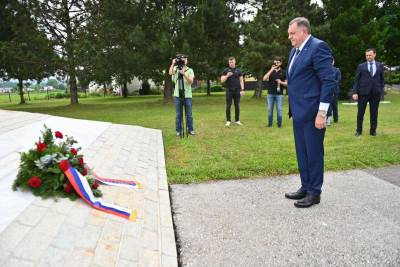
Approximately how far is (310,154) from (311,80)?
0.81m

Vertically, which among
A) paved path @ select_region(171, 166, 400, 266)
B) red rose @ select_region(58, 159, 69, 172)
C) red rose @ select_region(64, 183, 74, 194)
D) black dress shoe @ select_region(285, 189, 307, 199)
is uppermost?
red rose @ select_region(58, 159, 69, 172)

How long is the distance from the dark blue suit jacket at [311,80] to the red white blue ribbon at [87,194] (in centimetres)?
212

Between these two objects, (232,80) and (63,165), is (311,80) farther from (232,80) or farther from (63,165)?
(232,80)

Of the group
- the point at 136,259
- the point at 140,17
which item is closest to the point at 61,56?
the point at 140,17

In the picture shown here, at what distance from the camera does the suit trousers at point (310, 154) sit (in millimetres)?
3742

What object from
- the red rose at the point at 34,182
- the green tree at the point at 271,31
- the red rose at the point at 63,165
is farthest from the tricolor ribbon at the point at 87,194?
the green tree at the point at 271,31

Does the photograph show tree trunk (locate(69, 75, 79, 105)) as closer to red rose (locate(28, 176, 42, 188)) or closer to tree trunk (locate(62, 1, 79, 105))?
tree trunk (locate(62, 1, 79, 105))

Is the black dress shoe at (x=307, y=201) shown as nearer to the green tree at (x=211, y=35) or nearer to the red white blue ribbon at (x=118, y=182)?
the red white blue ribbon at (x=118, y=182)

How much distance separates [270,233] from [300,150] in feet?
3.88

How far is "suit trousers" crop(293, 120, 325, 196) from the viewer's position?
12.3 ft

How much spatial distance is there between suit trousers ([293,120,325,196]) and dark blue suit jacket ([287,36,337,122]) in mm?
131

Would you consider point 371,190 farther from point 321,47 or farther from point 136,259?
point 136,259

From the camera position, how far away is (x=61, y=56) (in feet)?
65.1

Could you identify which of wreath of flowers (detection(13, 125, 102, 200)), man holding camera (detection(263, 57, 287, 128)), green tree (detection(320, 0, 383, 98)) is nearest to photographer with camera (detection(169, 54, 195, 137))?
man holding camera (detection(263, 57, 287, 128))
